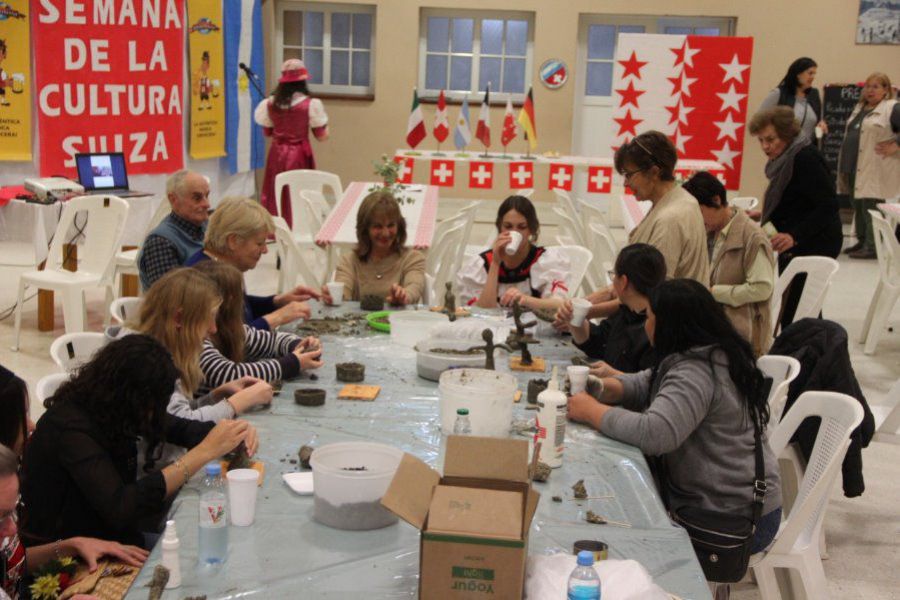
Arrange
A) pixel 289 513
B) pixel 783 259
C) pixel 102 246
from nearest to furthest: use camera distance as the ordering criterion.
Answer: pixel 289 513 < pixel 783 259 < pixel 102 246

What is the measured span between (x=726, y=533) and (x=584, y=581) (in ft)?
3.35

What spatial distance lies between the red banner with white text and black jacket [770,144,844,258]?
17.1 feet

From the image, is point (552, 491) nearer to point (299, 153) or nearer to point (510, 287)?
point (510, 287)

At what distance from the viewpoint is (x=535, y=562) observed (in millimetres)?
1830

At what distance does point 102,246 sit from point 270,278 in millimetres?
2262

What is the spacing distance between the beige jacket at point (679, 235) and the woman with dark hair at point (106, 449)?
1778 millimetres

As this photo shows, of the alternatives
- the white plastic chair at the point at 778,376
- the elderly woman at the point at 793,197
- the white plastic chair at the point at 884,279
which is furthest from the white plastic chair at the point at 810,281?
the white plastic chair at the point at 884,279

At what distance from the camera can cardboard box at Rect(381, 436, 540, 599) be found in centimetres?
169

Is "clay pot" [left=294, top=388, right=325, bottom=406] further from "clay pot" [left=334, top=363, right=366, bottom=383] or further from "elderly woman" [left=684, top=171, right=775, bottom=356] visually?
"elderly woman" [left=684, top=171, right=775, bottom=356]

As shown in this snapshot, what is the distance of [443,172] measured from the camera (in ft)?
29.7

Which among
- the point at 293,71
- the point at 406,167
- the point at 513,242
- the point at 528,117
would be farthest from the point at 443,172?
the point at 513,242

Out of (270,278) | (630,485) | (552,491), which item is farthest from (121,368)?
(270,278)

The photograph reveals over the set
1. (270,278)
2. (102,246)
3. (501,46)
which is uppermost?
(501,46)

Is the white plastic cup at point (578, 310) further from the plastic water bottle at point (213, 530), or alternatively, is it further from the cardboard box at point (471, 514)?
the plastic water bottle at point (213, 530)
